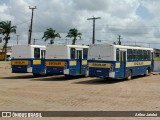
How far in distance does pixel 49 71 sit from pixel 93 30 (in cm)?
3257

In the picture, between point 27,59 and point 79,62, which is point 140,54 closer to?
point 79,62

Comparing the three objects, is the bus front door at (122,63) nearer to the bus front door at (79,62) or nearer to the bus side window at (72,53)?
the bus front door at (79,62)

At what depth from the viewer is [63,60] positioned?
26.3 metres

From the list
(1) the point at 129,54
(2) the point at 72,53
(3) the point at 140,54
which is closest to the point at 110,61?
(1) the point at 129,54

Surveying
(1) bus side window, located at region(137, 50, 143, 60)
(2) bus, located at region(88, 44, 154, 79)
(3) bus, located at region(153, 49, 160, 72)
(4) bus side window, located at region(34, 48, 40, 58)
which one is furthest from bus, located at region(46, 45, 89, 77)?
(3) bus, located at region(153, 49, 160, 72)

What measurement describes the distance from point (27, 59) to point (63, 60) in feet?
11.6

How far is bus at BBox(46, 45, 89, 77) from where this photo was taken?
2630 cm

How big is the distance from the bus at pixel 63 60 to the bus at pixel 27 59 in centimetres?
181

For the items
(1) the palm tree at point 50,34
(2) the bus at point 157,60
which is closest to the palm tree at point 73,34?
(1) the palm tree at point 50,34

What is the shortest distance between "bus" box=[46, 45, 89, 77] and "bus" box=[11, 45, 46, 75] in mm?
1806

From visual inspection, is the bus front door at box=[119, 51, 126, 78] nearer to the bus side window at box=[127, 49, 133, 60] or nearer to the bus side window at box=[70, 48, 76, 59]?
the bus side window at box=[127, 49, 133, 60]

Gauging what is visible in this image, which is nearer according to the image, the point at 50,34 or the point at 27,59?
the point at 27,59

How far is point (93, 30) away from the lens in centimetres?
5856

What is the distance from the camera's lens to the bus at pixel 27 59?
1112 inches
